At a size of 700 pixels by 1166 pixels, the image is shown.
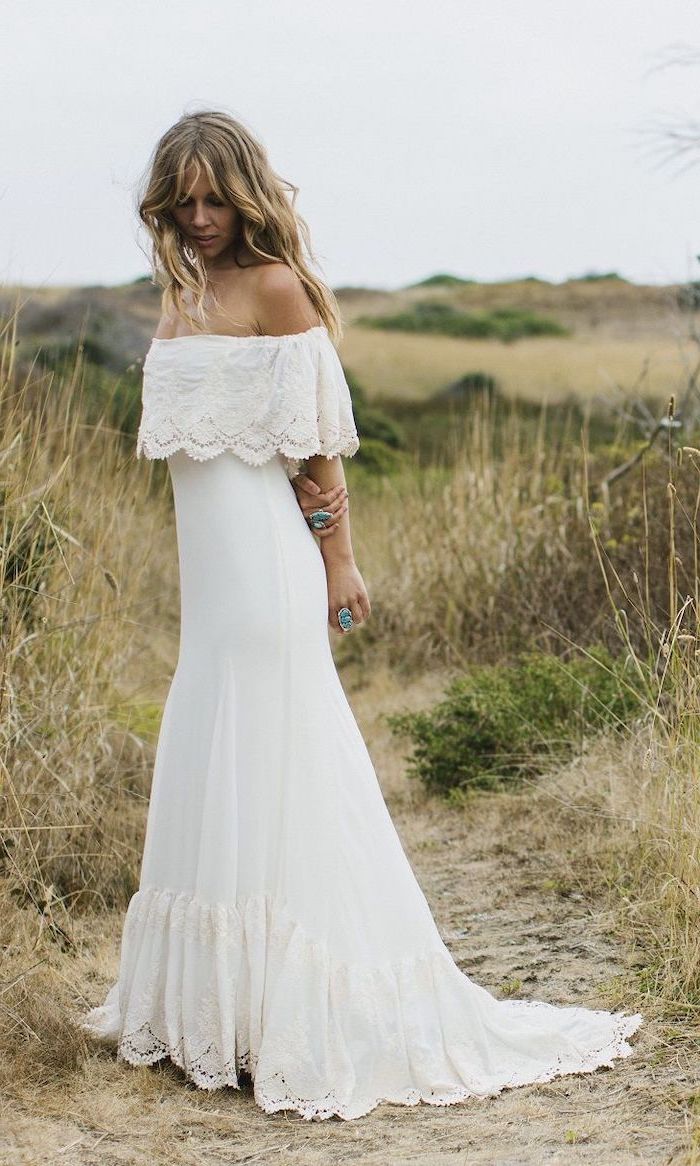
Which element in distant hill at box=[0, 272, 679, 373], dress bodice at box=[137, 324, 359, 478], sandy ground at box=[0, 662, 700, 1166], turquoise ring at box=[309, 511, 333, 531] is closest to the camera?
sandy ground at box=[0, 662, 700, 1166]

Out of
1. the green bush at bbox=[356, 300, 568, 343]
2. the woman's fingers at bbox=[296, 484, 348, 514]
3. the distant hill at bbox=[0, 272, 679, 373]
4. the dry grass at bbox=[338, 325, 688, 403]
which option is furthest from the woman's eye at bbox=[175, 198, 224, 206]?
the green bush at bbox=[356, 300, 568, 343]

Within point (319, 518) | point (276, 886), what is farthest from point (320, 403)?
point (276, 886)

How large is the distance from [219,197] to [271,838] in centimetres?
140

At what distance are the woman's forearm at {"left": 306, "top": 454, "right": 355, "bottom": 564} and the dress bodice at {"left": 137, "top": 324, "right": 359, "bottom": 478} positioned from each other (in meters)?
0.09

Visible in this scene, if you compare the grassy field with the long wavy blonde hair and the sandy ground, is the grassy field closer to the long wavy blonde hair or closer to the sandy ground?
the sandy ground

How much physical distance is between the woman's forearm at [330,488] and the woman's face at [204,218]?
521 mm

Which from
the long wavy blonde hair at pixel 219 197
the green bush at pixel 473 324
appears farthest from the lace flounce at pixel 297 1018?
the green bush at pixel 473 324

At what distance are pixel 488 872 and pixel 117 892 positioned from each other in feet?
4.29

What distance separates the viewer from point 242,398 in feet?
9.78

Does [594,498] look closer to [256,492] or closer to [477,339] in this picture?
[256,492]

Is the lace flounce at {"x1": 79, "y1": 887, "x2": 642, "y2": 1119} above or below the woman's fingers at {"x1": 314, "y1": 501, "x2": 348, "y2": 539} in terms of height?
below

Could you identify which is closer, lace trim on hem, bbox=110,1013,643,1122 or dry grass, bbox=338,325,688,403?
lace trim on hem, bbox=110,1013,643,1122

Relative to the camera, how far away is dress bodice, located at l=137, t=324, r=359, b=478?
2.96 meters

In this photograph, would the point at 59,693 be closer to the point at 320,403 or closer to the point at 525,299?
the point at 320,403
